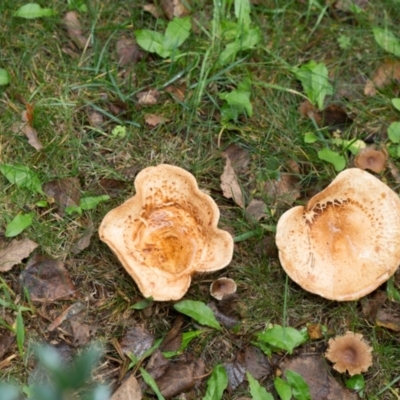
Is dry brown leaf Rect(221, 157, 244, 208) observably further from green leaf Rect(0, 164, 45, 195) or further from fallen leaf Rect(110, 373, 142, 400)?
fallen leaf Rect(110, 373, 142, 400)

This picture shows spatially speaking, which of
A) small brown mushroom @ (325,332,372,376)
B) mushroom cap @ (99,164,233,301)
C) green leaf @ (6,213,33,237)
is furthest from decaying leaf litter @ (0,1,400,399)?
mushroom cap @ (99,164,233,301)

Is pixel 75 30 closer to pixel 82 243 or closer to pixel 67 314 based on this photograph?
pixel 82 243

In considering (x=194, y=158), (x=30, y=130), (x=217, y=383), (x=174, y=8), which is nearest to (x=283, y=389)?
(x=217, y=383)

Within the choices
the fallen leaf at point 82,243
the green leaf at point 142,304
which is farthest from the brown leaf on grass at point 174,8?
the green leaf at point 142,304

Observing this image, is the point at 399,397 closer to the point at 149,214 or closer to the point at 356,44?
the point at 149,214

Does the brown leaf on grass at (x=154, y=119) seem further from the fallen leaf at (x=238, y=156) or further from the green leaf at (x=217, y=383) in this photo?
the green leaf at (x=217, y=383)
